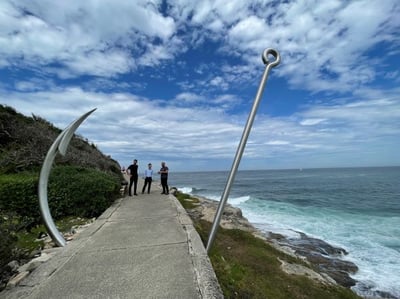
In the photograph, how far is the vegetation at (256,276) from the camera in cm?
467

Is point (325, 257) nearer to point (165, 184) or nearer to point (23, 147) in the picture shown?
point (165, 184)

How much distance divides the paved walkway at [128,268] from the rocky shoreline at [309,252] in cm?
321

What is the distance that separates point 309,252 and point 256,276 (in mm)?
6655

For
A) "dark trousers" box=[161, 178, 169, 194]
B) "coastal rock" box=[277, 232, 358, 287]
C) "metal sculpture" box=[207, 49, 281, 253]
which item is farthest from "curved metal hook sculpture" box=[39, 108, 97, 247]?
"coastal rock" box=[277, 232, 358, 287]

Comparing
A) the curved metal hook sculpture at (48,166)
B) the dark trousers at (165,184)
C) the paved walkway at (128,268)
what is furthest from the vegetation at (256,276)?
the dark trousers at (165,184)

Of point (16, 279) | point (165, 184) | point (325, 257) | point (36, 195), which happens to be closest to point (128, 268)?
point (16, 279)

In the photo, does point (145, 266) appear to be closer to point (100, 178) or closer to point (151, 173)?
point (100, 178)

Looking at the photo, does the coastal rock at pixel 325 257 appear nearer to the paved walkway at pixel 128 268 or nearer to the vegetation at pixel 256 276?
the vegetation at pixel 256 276

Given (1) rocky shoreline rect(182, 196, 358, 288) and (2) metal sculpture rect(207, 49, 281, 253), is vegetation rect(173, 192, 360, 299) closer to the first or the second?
(1) rocky shoreline rect(182, 196, 358, 288)

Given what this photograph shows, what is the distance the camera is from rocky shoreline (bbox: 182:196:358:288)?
8250mm

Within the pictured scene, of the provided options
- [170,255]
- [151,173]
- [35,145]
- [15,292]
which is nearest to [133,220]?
[170,255]

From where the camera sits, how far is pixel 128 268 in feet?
12.9

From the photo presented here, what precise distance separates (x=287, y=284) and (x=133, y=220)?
13.4 feet

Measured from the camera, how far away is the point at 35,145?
11.9m
